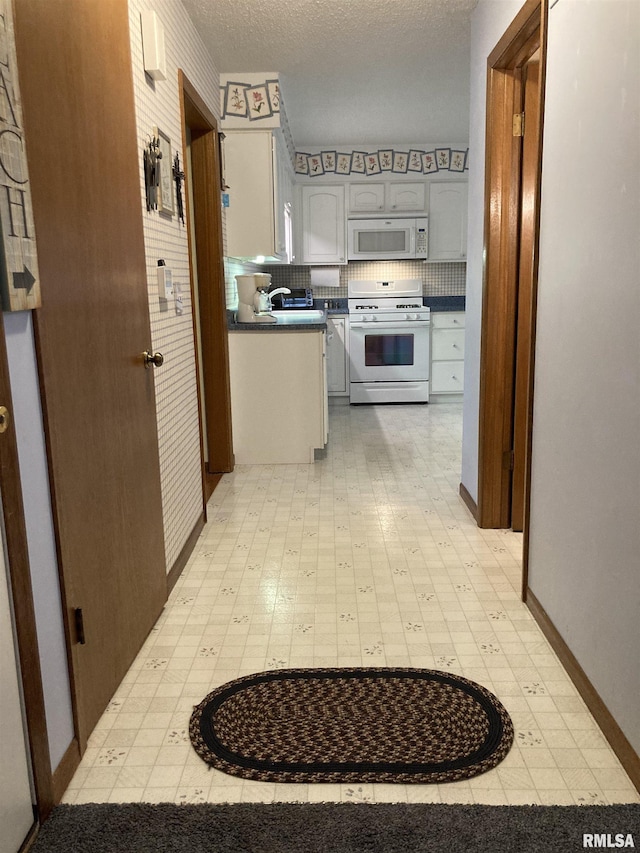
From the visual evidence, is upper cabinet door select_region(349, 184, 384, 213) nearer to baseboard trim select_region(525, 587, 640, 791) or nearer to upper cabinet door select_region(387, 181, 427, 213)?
upper cabinet door select_region(387, 181, 427, 213)

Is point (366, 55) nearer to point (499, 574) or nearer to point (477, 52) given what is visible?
point (477, 52)

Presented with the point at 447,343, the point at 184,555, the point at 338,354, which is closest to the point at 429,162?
the point at 447,343

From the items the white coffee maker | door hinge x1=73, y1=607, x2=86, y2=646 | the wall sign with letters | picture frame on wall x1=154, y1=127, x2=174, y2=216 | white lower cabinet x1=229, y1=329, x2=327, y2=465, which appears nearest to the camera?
the wall sign with letters

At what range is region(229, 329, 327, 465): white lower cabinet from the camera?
4.31m

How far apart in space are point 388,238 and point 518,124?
3604 millimetres

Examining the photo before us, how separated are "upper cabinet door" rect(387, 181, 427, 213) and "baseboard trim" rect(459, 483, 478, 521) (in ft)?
12.0

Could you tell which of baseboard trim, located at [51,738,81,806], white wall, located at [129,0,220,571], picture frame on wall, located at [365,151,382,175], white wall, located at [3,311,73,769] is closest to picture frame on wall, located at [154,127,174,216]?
white wall, located at [129,0,220,571]

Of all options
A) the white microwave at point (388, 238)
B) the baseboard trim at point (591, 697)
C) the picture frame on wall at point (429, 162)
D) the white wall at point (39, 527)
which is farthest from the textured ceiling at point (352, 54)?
the baseboard trim at point (591, 697)

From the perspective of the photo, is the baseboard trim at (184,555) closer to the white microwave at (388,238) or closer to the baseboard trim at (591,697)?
the baseboard trim at (591,697)

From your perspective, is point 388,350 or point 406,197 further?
point 406,197

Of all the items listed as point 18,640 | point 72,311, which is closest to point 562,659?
point 18,640

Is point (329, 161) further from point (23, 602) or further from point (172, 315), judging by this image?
point (23, 602)

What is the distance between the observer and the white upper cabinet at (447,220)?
6.41 metres

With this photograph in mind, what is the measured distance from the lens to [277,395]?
4359 mm
